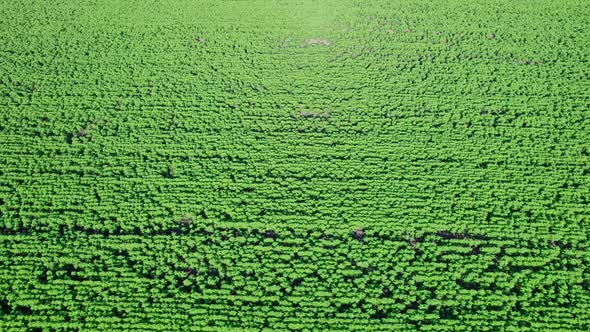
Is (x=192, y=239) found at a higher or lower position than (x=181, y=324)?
higher

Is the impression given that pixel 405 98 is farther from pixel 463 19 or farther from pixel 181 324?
pixel 181 324

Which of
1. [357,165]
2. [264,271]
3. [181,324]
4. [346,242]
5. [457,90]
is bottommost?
[181,324]

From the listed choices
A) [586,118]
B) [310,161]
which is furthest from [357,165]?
[586,118]

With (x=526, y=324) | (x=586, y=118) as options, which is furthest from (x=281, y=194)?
(x=586, y=118)

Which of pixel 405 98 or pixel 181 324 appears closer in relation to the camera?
pixel 181 324

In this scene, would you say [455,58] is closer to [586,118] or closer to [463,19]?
[463,19]

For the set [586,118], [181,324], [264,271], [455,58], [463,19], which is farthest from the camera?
[463,19]

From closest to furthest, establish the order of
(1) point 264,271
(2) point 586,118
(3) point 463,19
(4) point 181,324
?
(4) point 181,324, (1) point 264,271, (2) point 586,118, (3) point 463,19
